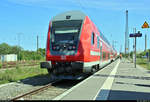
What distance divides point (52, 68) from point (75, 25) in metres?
2.61

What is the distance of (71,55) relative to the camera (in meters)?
9.28

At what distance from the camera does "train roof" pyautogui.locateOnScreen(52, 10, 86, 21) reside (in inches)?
398

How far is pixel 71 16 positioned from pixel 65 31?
1.07m

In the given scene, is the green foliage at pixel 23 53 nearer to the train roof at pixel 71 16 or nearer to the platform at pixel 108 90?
the train roof at pixel 71 16

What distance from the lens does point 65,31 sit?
9773 millimetres

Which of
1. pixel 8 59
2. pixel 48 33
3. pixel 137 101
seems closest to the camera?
pixel 137 101

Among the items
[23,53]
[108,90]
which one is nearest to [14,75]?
[108,90]

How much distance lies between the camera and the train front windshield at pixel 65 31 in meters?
9.60

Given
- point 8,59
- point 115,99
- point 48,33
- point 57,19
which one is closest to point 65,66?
point 48,33

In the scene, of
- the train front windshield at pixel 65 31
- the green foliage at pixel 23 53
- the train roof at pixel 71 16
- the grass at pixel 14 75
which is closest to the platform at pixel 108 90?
the train front windshield at pixel 65 31

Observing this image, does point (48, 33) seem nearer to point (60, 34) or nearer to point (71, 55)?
point (60, 34)

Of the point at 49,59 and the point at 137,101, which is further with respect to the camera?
the point at 49,59

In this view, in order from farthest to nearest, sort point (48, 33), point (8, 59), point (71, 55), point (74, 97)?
1. point (8, 59)
2. point (48, 33)
3. point (71, 55)
4. point (74, 97)

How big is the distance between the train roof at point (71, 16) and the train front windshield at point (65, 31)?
257 mm
